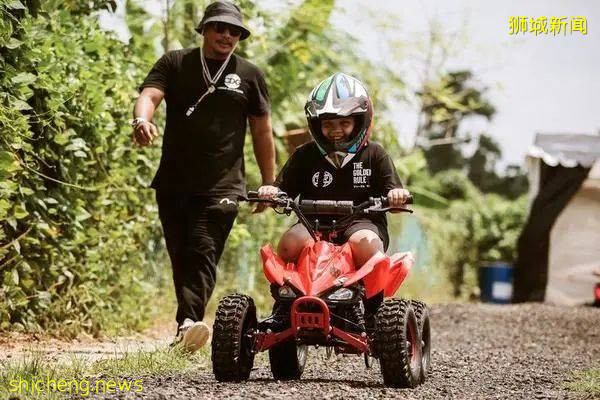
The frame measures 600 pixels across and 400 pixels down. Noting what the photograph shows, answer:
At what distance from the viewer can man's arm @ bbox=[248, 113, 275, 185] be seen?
7.89 m

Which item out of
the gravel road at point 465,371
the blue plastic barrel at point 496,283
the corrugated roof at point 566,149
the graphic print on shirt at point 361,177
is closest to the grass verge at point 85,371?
the gravel road at point 465,371

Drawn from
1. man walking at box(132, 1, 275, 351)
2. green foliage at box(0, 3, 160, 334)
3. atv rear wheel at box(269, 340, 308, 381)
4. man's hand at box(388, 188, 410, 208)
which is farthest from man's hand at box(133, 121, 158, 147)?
man's hand at box(388, 188, 410, 208)

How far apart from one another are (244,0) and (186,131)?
4060mm

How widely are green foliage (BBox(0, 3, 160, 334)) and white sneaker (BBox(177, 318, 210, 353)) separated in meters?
1.40

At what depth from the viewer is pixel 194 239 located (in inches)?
296

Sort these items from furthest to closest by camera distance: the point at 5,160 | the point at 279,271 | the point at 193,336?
the point at 193,336 → the point at 5,160 → the point at 279,271

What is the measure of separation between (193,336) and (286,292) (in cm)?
132

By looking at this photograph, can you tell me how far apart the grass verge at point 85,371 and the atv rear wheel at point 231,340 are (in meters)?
0.45

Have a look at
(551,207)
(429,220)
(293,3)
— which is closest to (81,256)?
(293,3)

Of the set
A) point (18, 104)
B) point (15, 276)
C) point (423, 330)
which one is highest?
point (18, 104)

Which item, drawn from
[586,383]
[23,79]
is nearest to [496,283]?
[586,383]

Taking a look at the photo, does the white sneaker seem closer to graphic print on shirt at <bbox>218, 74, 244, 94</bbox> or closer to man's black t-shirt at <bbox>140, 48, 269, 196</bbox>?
man's black t-shirt at <bbox>140, 48, 269, 196</bbox>

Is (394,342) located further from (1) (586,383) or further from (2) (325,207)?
(1) (586,383)

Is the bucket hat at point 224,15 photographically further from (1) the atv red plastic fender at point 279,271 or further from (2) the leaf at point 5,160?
(1) the atv red plastic fender at point 279,271
